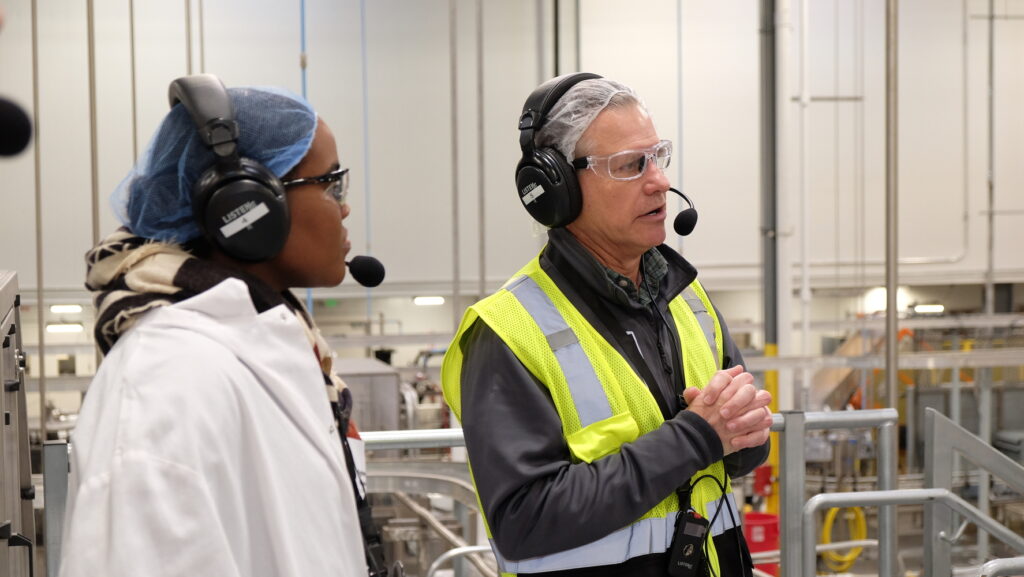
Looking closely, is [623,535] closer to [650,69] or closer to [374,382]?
[374,382]

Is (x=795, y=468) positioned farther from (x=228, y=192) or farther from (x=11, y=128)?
(x=11, y=128)

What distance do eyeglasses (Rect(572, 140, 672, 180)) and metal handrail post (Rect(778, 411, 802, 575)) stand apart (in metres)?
0.73

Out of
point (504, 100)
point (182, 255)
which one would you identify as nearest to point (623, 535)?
point (182, 255)

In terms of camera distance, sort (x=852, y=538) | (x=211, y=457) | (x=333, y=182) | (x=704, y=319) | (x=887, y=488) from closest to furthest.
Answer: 1. (x=211, y=457)
2. (x=333, y=182)
3. (x=704, y=319)
4. (x=887, y=488)
5. (x=852, y=538)

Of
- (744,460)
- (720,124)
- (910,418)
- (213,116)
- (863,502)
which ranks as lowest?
(910,418)

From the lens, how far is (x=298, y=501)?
851 mm

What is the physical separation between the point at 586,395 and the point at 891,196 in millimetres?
1537

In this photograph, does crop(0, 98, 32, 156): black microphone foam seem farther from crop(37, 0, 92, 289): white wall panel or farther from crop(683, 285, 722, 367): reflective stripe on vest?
crop(37, 0, 92, 289): white wall panel

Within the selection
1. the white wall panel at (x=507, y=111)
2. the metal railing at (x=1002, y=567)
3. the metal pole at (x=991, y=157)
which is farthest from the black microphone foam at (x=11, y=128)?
the metal pole at (x=991, y=157)

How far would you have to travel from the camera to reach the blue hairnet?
0.97m

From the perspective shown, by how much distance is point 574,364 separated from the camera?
1.34m

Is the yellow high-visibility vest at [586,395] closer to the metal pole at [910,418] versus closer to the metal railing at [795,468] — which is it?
the metal railing at [795,468]

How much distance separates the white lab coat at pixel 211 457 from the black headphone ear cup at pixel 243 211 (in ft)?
0.23

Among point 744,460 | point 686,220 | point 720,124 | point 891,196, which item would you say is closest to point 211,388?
point 744,460
